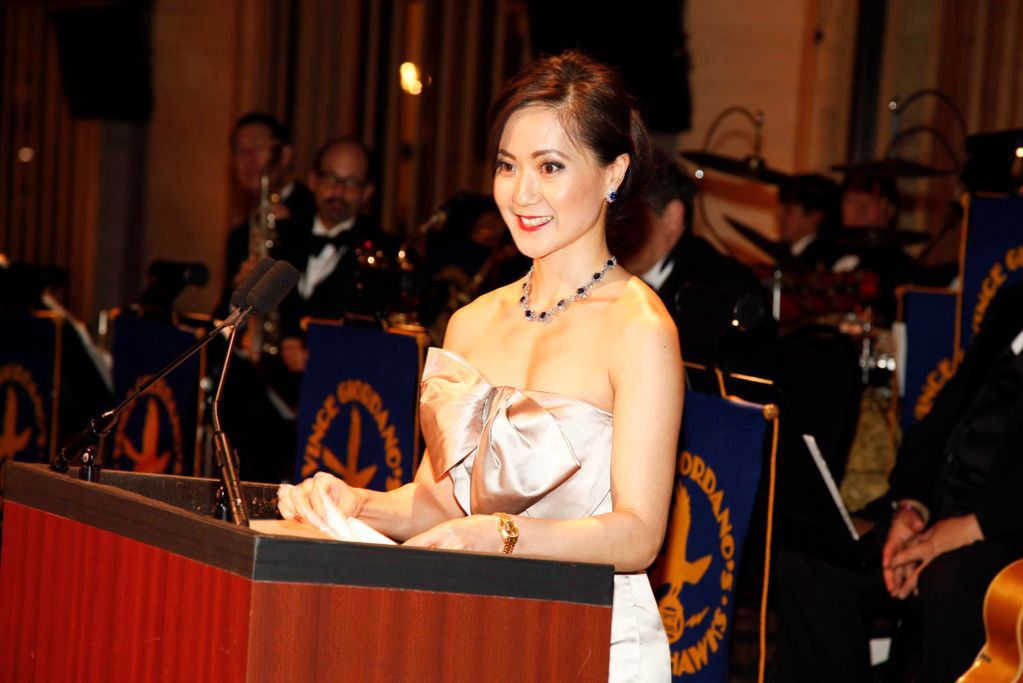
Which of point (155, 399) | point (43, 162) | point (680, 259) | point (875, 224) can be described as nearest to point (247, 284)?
point (680, 259)

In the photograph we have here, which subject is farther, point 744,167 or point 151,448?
point 744,167

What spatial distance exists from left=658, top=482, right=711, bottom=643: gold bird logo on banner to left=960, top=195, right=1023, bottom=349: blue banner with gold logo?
1.27 m

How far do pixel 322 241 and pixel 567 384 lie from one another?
4164 millimetres

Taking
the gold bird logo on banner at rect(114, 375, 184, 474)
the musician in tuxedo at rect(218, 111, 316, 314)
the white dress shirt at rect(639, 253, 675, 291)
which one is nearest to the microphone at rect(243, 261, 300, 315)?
the white dress shirt at rect(639, 253, 675, 291)

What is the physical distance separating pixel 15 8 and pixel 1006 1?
844 centimetres

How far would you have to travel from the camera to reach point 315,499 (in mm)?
1963

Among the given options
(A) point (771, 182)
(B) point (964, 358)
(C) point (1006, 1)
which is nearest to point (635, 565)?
(B) point (964, 358)

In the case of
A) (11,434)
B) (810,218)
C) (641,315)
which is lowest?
(11,434)

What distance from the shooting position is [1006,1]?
7027 millimetres

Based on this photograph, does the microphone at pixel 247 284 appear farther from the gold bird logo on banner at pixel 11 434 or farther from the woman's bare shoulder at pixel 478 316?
the gold bird logo on banner at pixel 11 434

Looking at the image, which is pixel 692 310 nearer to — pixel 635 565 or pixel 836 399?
pixel 836 399

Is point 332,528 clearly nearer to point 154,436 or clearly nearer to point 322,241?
point 154,436

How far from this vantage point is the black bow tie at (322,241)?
6.13m

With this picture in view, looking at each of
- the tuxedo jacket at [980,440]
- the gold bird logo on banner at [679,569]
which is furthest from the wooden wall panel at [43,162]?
the gold bird logo on banner at [679,569]
